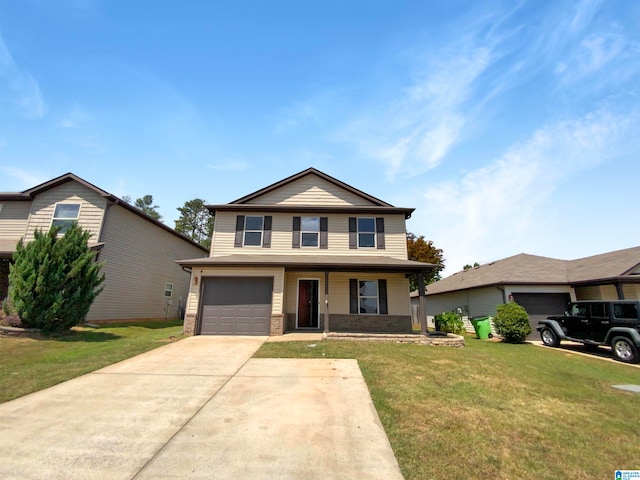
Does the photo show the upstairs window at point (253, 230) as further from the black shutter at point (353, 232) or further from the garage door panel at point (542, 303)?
the garage door panel at point (542, 303)

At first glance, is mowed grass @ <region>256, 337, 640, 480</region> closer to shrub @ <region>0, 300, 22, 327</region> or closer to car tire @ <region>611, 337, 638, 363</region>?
car tire @ <region>611, 337, 638, 363</region>

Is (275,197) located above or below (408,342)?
above

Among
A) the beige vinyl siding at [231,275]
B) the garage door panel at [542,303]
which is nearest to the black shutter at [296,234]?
the beige vinyl siding at [231,275]

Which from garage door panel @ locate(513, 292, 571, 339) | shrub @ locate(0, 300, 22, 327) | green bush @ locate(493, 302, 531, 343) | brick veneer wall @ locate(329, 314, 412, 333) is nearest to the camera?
shrub @ locate(0, 300, 22, 327)

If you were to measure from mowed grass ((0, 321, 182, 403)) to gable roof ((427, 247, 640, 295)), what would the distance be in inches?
656

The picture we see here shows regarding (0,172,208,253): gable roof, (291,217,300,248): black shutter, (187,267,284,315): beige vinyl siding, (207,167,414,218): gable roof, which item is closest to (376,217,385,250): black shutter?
(207,167,414,218): gable roof

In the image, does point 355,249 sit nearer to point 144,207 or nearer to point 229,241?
point 229,241

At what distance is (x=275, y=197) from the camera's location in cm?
1566

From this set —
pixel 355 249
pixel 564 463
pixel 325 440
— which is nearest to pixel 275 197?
pixel 355 249

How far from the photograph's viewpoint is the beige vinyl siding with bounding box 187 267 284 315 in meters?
12.3

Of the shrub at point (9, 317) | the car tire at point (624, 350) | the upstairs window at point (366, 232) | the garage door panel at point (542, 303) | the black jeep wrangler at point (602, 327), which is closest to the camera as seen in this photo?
the car tire at point (624, 350)

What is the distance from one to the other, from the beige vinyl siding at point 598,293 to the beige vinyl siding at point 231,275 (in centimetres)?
1605

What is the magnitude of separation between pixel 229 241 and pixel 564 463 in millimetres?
13628

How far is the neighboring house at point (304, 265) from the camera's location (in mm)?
12250
